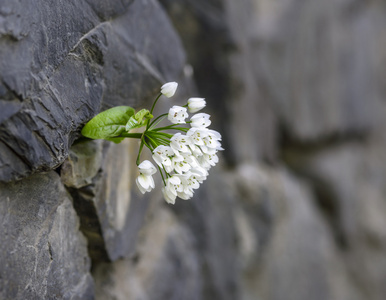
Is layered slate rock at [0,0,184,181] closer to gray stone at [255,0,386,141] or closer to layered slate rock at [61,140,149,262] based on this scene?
layered slate rock at [61,140,149,262]

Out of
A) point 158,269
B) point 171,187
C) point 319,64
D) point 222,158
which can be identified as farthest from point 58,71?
point 319,64

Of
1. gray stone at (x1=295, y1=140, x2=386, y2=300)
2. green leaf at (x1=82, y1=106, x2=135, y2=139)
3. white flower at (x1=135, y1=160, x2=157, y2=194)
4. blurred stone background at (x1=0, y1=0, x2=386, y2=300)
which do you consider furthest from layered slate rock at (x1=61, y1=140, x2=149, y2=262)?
gray stone at (x1=295, y1=140, x2=386, y2=300)

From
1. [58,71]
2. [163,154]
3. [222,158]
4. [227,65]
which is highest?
[58,71]

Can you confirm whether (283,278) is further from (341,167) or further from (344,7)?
(344,7)

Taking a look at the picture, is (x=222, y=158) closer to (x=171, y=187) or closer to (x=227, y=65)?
(x=227, y=65)

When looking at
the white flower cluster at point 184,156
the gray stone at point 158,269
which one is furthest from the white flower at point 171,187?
the gray stone at point 158,269

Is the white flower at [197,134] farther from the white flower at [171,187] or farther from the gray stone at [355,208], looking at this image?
the gray stone at [355,208]
